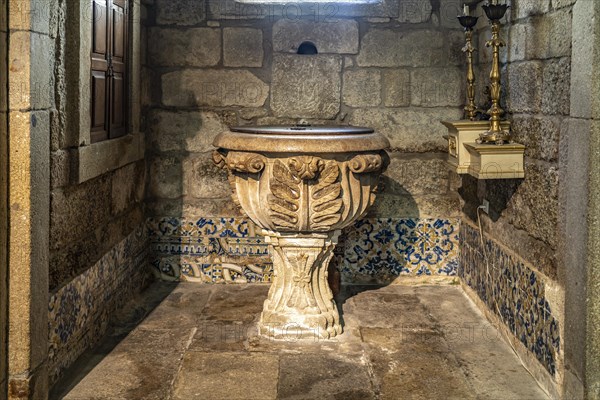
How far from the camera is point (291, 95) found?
14.2ft

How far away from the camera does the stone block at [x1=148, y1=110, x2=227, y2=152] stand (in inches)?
171

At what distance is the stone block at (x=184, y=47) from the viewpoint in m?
4.29

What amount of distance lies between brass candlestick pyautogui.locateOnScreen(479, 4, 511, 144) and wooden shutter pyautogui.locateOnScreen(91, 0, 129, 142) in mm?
1701

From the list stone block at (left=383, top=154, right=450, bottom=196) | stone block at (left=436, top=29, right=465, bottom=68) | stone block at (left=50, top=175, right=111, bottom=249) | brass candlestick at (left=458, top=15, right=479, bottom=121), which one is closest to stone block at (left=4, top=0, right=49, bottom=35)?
stone block at (left=50, top=175, right=111, bottom=249)

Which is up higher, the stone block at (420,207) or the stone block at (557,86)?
the stone block at (557,86)

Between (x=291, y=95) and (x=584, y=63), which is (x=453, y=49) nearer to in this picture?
(x=291, y=95)

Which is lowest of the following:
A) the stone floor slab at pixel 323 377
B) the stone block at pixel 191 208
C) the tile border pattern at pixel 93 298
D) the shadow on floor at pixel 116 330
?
the stone floor slab at pixel 323 377

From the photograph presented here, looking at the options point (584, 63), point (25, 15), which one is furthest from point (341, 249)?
point (25, 15)

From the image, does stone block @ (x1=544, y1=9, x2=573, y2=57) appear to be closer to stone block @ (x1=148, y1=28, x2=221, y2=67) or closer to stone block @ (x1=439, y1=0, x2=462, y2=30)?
stone block @ (x1=439, y1=0, x2=462, y2=30)

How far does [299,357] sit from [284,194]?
0.70 meters

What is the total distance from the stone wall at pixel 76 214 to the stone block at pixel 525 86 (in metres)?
1.83

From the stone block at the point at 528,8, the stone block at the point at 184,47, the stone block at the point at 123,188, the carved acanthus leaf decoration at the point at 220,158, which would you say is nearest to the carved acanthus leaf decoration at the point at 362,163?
the carved acanthus leaf decoration at the point at 220,158

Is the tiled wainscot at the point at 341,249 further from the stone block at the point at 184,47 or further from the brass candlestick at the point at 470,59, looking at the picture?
the stone block at the point at 184,47

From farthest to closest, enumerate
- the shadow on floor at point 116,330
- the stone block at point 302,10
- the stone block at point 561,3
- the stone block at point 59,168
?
the stone block at point 302,10 → the shadow on floor at point 116,330 → the stone block at point 59,168 → the stone block at point 561,3
